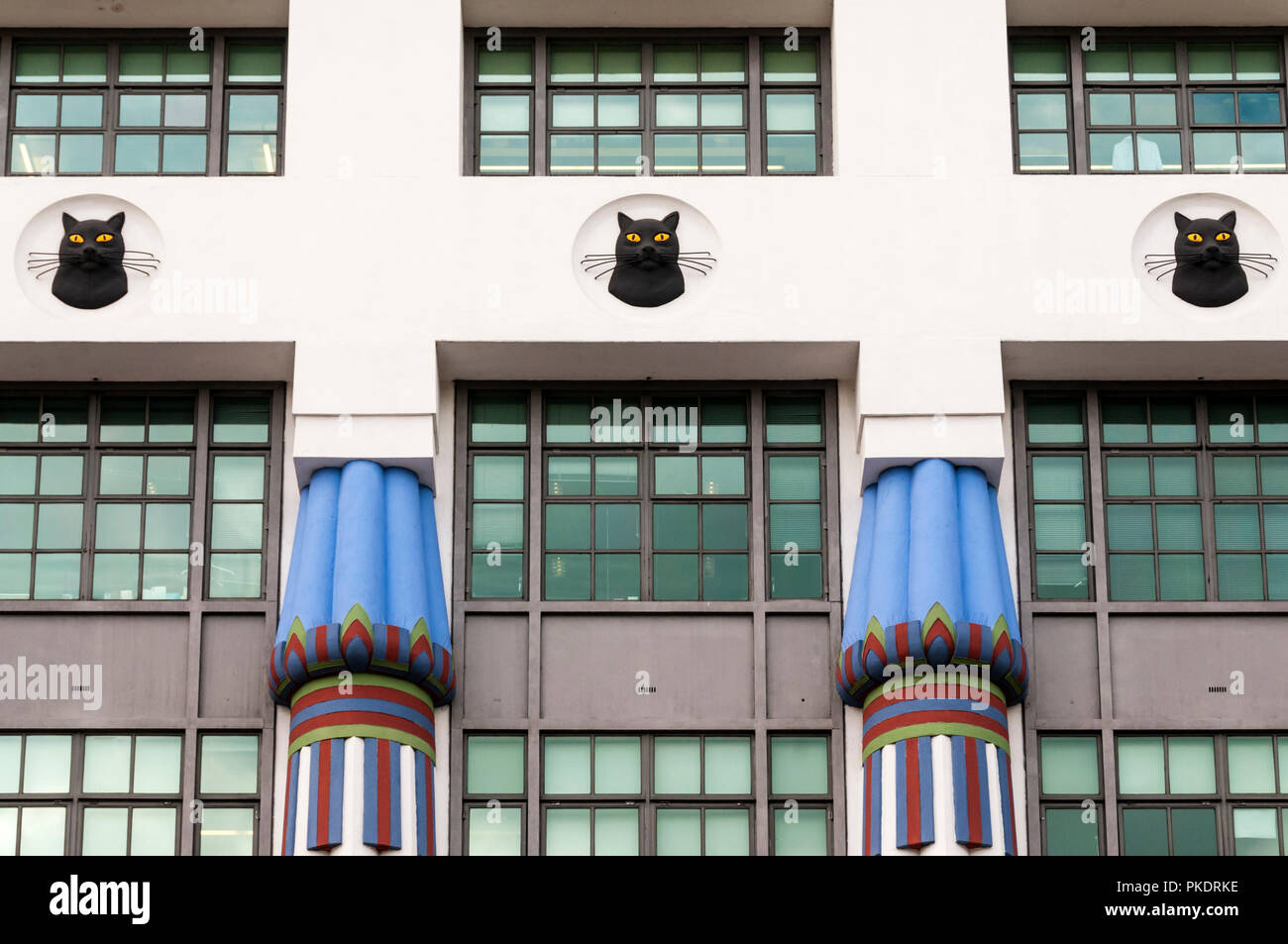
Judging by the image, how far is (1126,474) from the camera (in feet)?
88.1

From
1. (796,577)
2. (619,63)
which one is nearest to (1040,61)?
(619,63)

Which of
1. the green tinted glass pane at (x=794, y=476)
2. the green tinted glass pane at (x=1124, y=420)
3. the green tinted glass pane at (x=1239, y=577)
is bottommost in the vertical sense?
the green tinted glass pane at (x=1239, y=577)

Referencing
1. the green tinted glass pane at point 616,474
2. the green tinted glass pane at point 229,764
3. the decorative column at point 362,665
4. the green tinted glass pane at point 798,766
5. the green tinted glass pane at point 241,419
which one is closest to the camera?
the decorative column at point 362,665

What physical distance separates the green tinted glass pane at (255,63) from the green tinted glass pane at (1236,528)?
36.5ft

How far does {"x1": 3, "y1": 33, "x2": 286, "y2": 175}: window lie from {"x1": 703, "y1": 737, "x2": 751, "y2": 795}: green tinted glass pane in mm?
7932

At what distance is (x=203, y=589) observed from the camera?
26.3 metres

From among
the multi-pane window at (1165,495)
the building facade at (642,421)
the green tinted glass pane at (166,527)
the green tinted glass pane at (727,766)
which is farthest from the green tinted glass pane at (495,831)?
the multi-pane window at (1165,495)

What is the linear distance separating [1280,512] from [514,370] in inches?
319

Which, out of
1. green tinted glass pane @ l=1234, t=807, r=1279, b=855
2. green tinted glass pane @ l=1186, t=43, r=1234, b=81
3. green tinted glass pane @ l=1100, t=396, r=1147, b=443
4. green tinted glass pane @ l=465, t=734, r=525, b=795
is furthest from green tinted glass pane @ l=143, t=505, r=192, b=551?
green tinted glass pane @ l=1186, t=43, r=1234, b=81

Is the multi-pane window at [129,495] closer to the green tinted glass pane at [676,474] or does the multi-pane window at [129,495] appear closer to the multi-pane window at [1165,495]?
the green tinted glass pane at [676,474]

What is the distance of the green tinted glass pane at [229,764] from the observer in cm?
2556

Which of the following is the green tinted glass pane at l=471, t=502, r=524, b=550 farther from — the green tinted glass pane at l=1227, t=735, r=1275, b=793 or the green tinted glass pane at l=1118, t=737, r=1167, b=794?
the green tinted glass pane at l=1227, t=735, r=1275, b=793

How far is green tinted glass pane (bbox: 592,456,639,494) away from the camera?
87.7 ft
